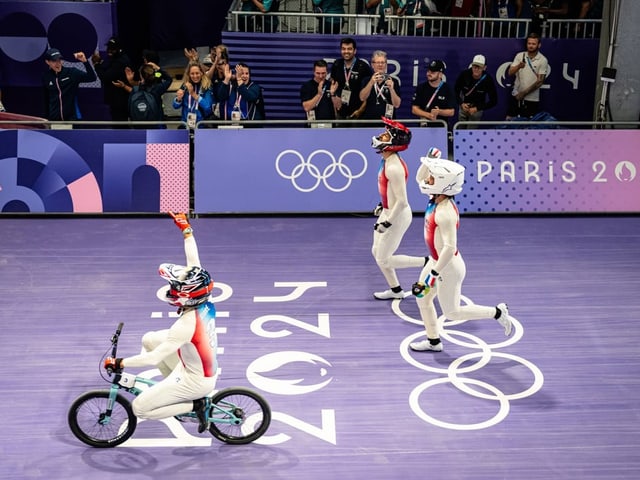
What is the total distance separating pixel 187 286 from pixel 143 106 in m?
7.88

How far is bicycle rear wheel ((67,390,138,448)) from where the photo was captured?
8000mm

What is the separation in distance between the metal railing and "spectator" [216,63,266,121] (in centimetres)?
265

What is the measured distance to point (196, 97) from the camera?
48.2 ft

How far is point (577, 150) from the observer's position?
14.5 meters

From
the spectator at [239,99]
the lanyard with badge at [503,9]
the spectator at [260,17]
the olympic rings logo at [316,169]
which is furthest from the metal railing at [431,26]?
the olympic rings logo at [316,169]

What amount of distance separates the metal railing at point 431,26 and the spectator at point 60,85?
128 inches

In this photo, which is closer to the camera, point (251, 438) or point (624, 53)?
point (251, 438)

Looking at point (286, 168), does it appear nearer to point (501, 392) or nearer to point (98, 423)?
point (501, 392)

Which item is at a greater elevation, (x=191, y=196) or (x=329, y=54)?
(x=329, y=54)

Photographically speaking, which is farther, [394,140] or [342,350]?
[394,140]

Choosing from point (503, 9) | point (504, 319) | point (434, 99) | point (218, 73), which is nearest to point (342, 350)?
point (504, 319)

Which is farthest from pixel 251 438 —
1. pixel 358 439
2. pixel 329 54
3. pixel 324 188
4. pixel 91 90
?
pixel 91 90

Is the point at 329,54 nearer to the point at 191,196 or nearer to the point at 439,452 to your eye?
the point at 191,196

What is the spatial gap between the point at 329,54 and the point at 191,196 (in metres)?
4.59
